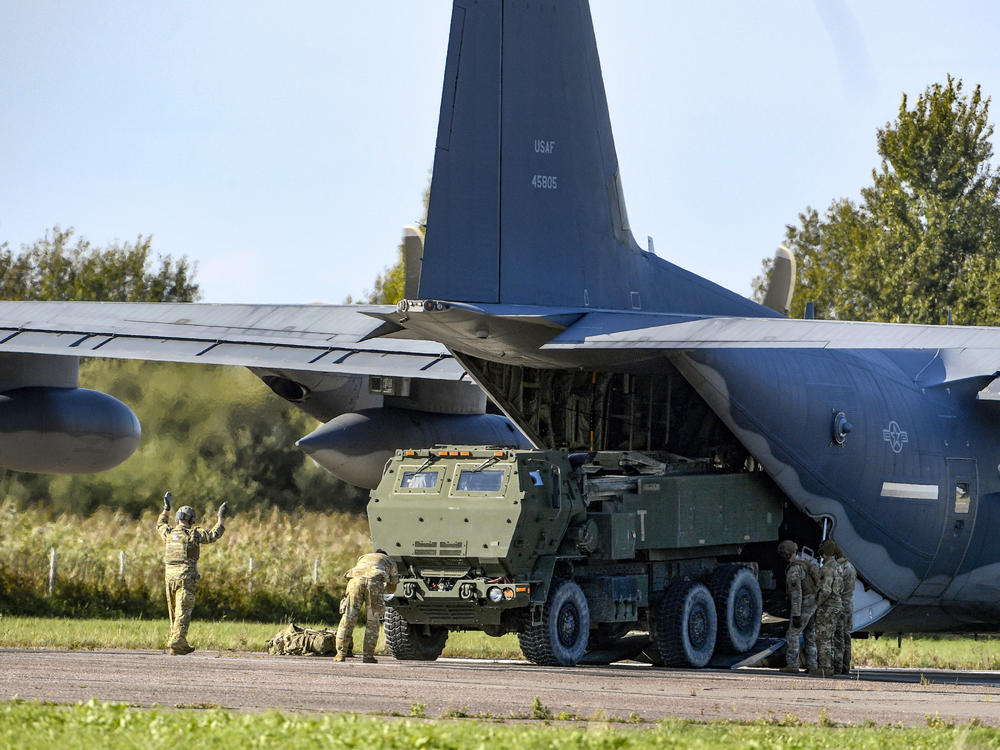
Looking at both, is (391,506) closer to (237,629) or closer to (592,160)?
(592,160)

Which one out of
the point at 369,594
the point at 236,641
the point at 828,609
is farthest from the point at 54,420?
the point at 828,609

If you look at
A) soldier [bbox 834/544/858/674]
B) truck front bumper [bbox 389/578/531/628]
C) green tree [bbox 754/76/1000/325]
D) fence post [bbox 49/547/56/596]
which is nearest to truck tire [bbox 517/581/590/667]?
truck front bumper [bbox 389/578/531/628]

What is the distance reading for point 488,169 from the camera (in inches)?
620

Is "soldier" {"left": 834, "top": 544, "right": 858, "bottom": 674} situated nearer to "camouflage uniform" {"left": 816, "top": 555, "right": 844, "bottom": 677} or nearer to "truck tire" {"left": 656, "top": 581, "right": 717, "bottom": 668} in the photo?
"camouflage uniform" {"left": 816, "top": 555, "right": 844, "bottom": 677}

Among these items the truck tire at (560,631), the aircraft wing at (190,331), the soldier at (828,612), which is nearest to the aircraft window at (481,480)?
the truck tire at (560,631)

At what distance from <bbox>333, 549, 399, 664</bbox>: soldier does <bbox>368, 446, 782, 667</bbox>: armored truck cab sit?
22 cm

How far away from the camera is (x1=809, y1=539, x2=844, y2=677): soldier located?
17.1 metres

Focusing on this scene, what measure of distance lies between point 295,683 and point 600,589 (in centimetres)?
502

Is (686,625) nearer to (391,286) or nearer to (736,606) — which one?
(736,606)

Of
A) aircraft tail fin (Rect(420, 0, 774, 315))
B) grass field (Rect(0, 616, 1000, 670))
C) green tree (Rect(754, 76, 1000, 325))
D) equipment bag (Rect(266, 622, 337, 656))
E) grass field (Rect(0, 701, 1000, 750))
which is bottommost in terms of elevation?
grass field (Rect(0, 616, 1000, 670))

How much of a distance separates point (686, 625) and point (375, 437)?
494 cm

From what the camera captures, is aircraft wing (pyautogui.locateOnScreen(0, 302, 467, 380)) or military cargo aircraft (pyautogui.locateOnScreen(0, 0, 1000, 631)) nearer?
military cargo aircraft (pyautogui.locateOnScreen(0, 0, 1000, 631))

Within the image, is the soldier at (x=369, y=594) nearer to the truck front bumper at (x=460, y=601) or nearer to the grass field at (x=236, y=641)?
the truck front bumper at (x=460, y=601)

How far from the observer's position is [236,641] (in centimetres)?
1881
